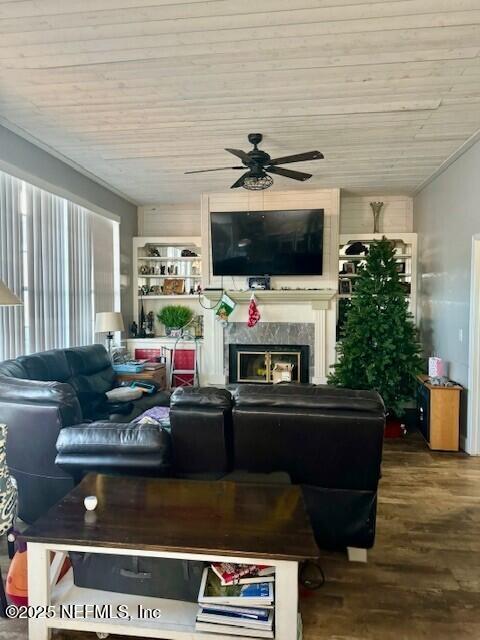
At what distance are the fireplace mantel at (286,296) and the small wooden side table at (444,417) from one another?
1842 mm

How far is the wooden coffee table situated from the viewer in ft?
5.08

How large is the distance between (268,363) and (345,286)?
5.09 feet

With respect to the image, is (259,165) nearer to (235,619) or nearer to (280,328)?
(280,328)

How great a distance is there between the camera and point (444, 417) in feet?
13.4

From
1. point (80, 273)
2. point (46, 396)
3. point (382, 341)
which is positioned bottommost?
point (46, 396)

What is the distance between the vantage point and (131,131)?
371 centimetres

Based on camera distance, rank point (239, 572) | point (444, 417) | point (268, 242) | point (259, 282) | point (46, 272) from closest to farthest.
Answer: point (239, 572) < point (444, 417) < point (46, 272) < point (268, 242) < point (259, 282)

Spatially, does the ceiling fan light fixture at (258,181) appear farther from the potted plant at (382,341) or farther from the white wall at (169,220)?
the white wall at (169,220)

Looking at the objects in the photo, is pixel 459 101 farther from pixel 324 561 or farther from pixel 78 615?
pixel 78 615

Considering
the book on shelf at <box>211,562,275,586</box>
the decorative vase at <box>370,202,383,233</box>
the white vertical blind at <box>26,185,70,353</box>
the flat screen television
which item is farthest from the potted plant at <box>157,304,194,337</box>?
the book on shelf at <box>211,562,275,586</box>

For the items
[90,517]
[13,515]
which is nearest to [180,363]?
[13,515]

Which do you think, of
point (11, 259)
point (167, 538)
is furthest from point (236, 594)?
point (11, 259)

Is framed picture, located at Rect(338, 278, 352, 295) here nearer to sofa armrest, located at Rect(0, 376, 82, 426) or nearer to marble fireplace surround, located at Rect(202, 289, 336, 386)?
marble fireplace surround, located at Rect(202, 289, 336, 386)

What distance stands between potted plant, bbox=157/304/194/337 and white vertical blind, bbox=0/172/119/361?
875 millimetres
